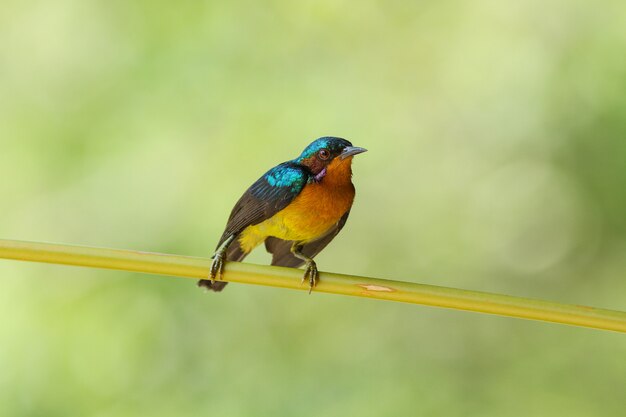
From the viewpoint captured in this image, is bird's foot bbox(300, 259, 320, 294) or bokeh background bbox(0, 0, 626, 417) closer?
bird's foot bbox(300, 259, 320, 294)

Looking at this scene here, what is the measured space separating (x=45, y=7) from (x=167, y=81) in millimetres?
1250

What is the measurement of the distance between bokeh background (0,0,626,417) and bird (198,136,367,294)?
2.02 m

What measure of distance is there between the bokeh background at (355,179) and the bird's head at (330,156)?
2.24 m

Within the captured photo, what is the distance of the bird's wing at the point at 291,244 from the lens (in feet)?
15.1

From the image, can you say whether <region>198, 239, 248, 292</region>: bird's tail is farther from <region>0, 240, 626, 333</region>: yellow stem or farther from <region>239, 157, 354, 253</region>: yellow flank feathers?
<region>0, 240, 626, 333</region>: yellow stem

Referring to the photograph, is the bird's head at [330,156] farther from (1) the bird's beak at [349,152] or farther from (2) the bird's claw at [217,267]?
(2) the bird's claw at [217,267]

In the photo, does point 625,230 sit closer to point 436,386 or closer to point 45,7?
point 436,386

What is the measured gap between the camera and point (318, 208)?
14.1ft

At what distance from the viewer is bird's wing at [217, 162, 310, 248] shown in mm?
4281

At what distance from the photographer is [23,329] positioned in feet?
19.5

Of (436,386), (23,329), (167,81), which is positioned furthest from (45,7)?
(436,386)

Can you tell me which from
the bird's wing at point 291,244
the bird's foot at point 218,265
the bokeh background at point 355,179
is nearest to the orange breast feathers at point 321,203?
the bird's wing at point 291,244

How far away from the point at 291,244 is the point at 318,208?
0.54m

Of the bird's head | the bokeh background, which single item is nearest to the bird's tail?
the bird's head
